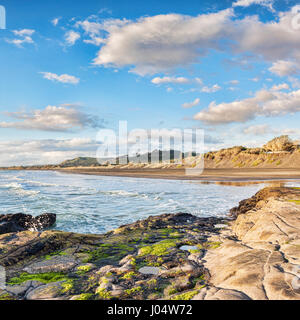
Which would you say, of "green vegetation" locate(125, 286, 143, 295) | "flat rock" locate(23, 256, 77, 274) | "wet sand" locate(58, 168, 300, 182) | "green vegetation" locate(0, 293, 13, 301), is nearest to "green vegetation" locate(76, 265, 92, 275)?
"flat rock" locate(23, 256, 77, 274)

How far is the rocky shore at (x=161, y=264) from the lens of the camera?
14.6ft

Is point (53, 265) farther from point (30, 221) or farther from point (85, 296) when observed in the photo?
point (30, 221)

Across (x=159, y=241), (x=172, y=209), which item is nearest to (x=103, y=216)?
(x=172, y=209)

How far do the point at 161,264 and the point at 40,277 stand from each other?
10.0ft

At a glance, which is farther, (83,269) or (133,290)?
(83,269)

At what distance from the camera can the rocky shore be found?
4445 millimetres

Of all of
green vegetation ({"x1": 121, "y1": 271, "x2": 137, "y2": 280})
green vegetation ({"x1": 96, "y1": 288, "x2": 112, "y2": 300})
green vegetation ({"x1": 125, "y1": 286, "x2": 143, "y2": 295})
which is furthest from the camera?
green vegetation ({"x1": 121, "y1": 271, "x2": 137, "y2": 280})

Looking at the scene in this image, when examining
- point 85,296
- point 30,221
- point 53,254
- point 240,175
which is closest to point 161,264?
point 85,296

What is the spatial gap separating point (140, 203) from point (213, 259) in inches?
584

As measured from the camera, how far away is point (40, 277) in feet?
18.7

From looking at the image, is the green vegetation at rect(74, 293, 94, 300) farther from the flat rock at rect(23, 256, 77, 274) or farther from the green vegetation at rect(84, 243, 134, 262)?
the green vegetation at rect(84, 243, 134, 262)

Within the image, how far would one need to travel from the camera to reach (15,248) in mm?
7562
